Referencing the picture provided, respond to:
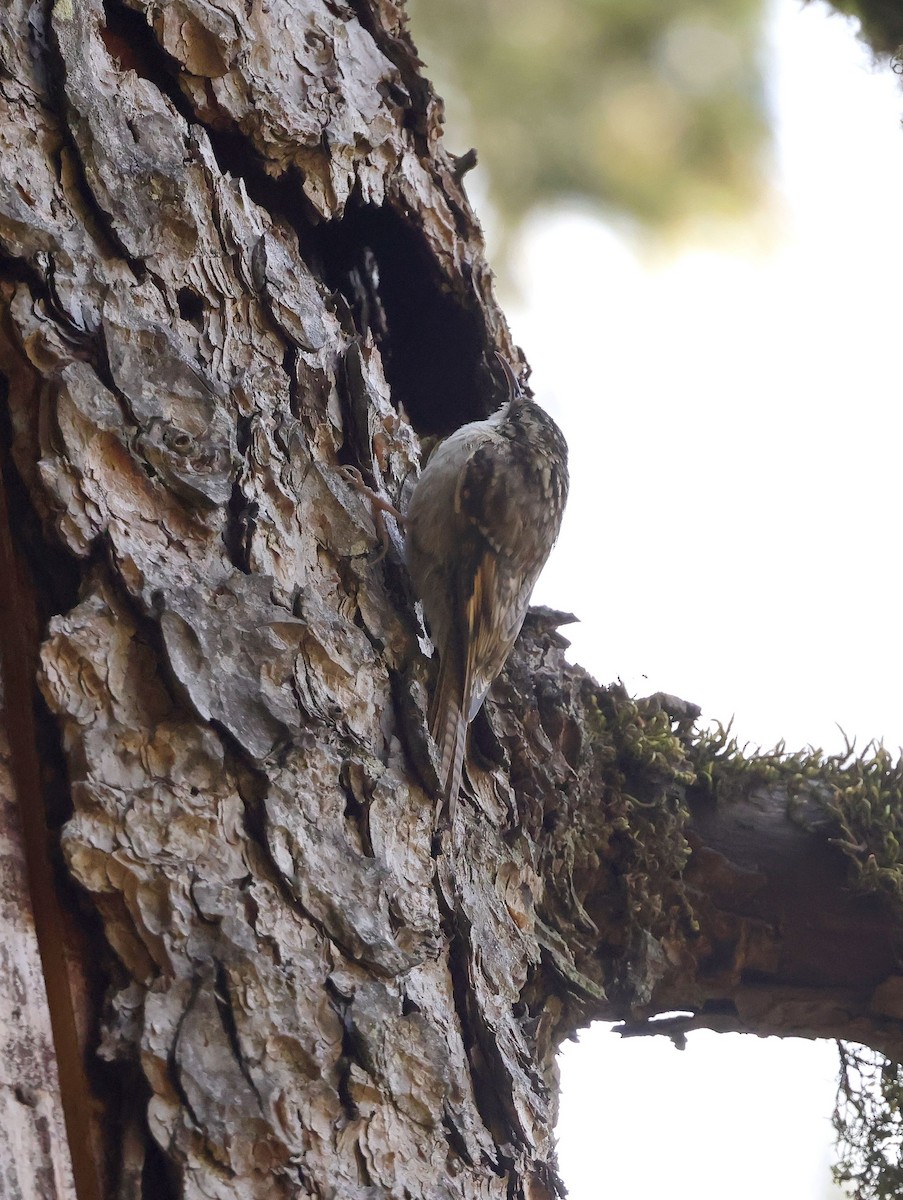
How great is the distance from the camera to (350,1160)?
1069mm

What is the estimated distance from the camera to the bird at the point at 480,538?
6.14 feet

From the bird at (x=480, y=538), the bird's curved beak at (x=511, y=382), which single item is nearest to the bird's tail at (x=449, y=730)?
the bird at (x=480, y=538)

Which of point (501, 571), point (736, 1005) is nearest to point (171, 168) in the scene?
point (501, 571)

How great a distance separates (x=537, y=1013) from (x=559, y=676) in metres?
0.58

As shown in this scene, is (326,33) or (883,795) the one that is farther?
(883,795)

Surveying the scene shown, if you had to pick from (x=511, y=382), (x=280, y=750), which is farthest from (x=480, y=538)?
(x=280, y=750)

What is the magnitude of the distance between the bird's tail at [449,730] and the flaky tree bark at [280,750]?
4 cm

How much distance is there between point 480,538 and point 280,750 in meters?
1.08

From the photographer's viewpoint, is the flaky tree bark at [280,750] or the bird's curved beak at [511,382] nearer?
the flaky tree bark at [280,750]

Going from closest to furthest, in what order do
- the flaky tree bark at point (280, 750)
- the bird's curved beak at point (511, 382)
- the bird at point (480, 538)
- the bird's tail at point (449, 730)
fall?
the flaky tree bark at point (280, 750), the bird's tail at point (449, 730), the bird at point (480, 538), the bird's curved beak at point (511, 382)

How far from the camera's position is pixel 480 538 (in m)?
2.25

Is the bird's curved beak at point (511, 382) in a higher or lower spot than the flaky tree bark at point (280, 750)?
higher

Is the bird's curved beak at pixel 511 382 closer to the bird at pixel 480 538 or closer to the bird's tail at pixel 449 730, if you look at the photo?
the bird at pixel 480 538

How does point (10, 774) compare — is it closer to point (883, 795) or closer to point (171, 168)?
point (171, 168)
